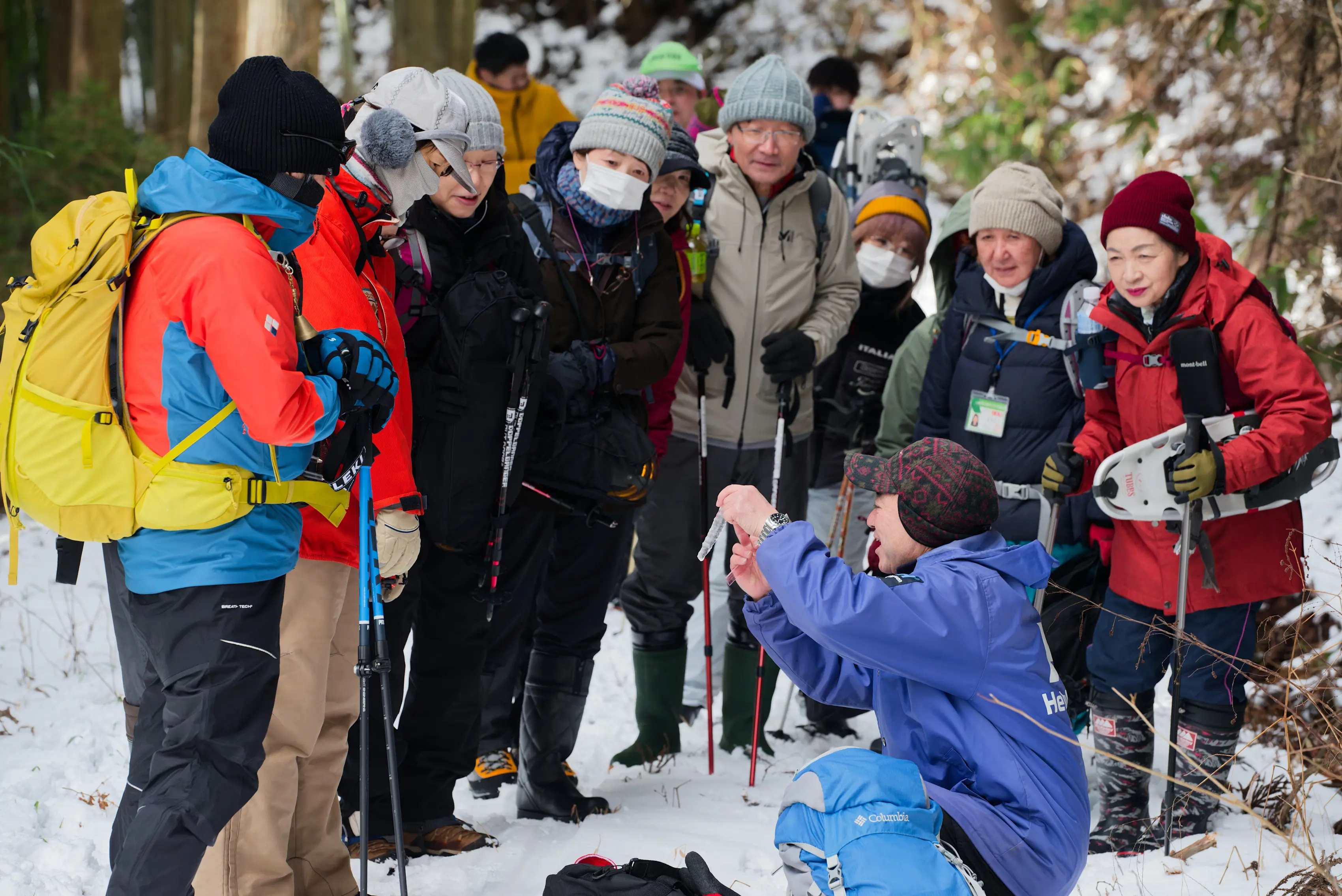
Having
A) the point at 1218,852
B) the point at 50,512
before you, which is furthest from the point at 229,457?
the point at 1218,852

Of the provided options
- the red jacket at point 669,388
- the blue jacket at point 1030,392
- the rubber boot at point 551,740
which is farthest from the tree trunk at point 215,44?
the blue jacket at point 1030,392

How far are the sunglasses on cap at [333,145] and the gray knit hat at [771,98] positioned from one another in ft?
7.07

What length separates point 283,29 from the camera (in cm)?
767

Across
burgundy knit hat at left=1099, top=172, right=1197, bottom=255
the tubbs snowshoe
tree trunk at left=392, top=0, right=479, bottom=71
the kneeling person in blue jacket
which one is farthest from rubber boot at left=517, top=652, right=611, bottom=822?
tree trunk at left=392, top=0, right=479, bottom=71

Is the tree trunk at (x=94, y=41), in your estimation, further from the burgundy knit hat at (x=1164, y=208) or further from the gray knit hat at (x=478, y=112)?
the burgundy knit hat at (x=1164, y=208)

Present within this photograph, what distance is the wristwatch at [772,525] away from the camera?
8.48ft

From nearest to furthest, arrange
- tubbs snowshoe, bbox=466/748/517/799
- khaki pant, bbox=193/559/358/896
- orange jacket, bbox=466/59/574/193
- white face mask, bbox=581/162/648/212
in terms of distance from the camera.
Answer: khaki pant, bbox=193/559/358/896, white face mask, bbox=581/162/648/212, tubbs snowshoe, bbox=466/748/517/799, orange jacket, bbox=466/59/574/193

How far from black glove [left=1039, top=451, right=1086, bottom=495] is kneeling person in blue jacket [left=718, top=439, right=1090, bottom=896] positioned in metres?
1.38

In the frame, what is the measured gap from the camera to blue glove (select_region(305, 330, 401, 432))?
269cm

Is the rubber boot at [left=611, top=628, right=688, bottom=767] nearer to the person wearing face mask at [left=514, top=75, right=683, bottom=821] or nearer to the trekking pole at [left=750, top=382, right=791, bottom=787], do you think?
the trekking pole at [left=750, top=382, right=791, bottom=787]

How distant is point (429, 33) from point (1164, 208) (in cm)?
694

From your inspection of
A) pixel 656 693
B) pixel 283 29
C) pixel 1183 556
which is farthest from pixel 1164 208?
pixel 283 29

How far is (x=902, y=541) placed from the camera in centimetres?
273

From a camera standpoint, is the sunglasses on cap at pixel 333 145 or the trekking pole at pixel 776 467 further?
the trekking pole at pixel 776 467
